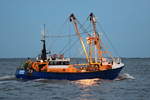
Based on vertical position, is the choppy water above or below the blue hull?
below

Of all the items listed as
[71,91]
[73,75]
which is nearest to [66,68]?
[73,75]

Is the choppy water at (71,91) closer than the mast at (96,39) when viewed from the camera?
Yes

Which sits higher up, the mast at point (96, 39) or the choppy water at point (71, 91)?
the mast at point (96, 39)

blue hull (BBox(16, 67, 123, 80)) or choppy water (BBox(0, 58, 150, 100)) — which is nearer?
choppy water (BBox(0, 58, 150, 100))

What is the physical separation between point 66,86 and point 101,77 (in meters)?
8.52

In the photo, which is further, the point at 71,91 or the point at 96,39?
the point at 96,39

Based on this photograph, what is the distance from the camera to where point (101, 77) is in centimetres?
5834

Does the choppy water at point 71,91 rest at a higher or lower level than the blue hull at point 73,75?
lower

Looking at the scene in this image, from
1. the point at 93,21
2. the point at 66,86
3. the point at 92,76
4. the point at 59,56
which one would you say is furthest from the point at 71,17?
the point at 66,86

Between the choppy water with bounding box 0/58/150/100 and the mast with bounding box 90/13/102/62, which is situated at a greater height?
the mast with bounding box 90/13/102/62

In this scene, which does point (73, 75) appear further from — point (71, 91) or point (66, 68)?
point (71, 91)

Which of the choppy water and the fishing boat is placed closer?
the choppy water

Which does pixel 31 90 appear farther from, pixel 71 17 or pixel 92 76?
pixel 71 17

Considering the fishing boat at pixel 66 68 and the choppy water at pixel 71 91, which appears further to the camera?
the fishing boat at pixel 66 68
